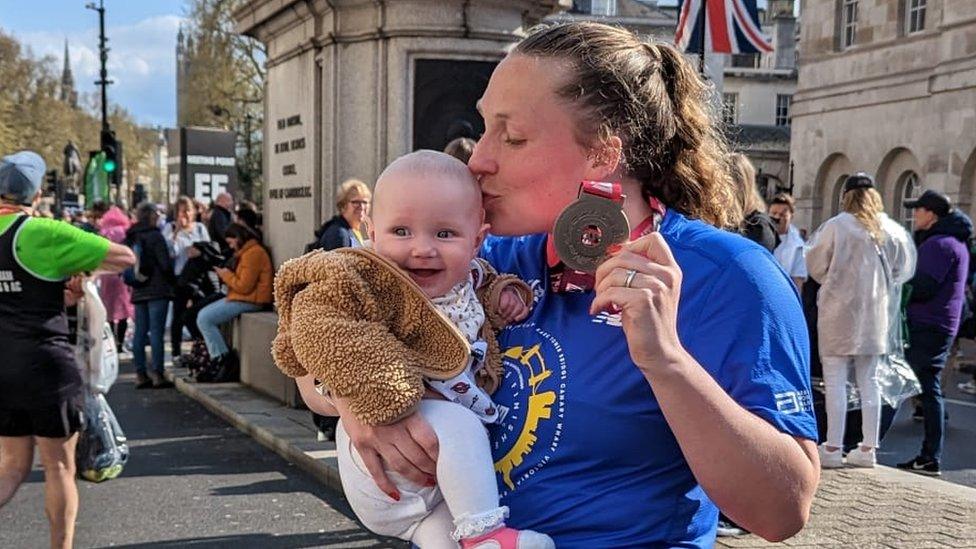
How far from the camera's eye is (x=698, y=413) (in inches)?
58.4

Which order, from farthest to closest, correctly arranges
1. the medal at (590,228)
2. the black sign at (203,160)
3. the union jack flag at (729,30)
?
the black sign at (203,160) < the union jack flag at (729,30) < the medal at (590,228)

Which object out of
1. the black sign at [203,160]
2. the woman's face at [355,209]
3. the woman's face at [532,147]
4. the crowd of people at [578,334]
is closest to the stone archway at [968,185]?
the black sign at [203,160]

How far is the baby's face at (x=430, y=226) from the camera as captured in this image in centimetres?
182

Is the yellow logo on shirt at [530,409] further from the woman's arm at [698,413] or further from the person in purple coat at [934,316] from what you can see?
the person in purple coat at [934,316]

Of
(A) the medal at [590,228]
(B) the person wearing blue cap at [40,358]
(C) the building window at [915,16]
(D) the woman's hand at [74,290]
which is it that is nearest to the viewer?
(A) the medal at [590,228]

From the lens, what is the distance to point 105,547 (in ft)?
18.9

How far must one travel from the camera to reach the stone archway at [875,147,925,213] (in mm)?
26188

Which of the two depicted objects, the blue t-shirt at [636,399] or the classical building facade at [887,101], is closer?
the blue t-shirt at [636,399]

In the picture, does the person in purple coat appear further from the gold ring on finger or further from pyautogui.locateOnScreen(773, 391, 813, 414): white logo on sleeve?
the gold ring on finger

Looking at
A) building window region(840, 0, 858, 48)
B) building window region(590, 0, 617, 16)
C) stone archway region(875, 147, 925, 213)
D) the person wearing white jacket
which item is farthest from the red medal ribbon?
building window region(590, 0, 617, 16)

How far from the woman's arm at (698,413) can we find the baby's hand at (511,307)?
0.37 metres

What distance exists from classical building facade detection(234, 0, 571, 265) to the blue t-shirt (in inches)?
268

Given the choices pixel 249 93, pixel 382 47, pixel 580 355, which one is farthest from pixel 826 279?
pixel 249 93

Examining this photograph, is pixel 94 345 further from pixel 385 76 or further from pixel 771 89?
pixel 771 89
